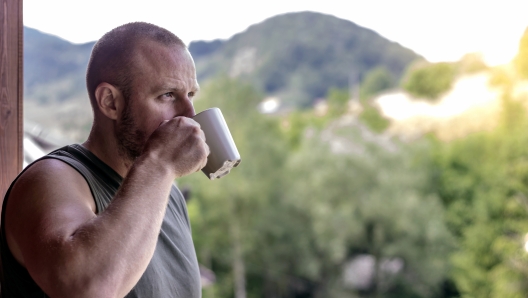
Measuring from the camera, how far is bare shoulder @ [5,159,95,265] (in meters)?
0.64

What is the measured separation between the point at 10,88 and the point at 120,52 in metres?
0.37

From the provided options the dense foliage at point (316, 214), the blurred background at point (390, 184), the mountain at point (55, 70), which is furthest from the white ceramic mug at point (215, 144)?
the dense foliage at point (316, 214)

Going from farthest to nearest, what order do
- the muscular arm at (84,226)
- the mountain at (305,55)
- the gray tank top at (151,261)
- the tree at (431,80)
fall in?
1. the mountain at (305,55)
2. the tree at (431,80)
3. the gray tank top at (151,261)
4. the muscular arm at (84,226)

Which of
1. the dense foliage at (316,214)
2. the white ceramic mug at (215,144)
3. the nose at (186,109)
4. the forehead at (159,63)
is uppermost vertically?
the forehead at (159,63)

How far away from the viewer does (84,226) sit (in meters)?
0.63

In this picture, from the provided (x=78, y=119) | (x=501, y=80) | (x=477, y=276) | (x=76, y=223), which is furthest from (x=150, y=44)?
(x=501, y=80)

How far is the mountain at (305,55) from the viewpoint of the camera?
2383cm

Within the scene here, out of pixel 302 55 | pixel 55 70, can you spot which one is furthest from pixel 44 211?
pixel 302 55

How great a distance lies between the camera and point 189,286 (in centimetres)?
86

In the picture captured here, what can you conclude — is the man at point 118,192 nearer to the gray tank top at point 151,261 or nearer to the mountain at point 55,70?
the gray tank top at point 151,261

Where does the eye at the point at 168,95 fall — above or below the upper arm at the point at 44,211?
above

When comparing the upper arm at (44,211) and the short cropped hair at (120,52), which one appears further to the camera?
the short cropped hair at (120,52)

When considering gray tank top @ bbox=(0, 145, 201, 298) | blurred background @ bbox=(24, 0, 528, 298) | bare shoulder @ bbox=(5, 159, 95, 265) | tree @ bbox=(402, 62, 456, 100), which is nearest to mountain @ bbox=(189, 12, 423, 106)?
blurred background @ bbox=(24, 0, 528, 298)

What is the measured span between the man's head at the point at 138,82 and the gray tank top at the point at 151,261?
53 mm
